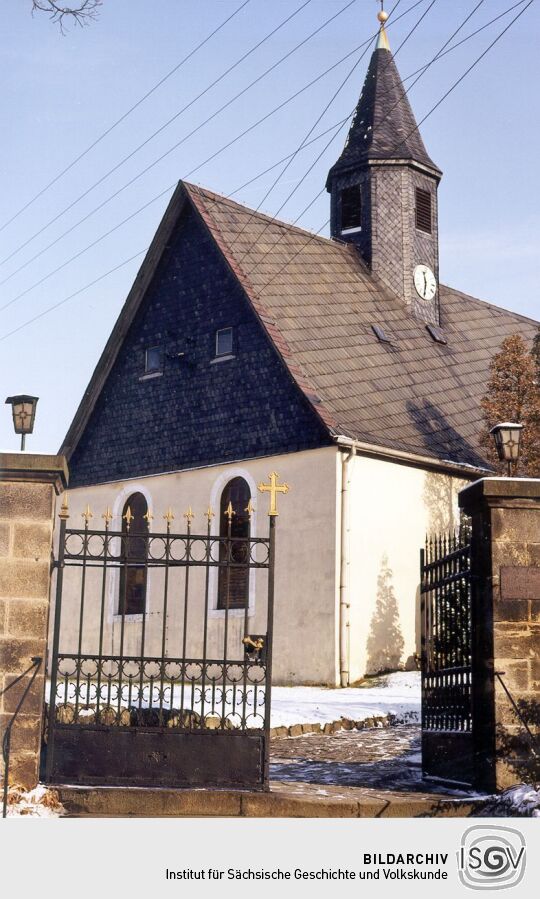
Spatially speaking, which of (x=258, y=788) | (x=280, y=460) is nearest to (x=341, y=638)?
(x=280, y=460)

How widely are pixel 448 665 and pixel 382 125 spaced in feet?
64.8

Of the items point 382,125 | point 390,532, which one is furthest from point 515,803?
point 382,125

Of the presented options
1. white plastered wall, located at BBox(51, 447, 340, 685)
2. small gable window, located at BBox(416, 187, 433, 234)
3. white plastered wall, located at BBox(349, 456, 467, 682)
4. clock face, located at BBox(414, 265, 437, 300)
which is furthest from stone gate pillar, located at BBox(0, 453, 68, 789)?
small gable window, located at BBox(416, 187, 433, 234)

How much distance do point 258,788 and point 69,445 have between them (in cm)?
1665

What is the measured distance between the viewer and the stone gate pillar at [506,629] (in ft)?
29.5

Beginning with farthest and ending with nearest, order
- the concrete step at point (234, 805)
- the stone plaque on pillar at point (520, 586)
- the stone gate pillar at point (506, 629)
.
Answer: the stone plaque on pillar at point (520, 586) < the stone gate pillar at point (506, 629) < the concrete step at point (234, 805)

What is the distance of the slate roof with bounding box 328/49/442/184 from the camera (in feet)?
88.1

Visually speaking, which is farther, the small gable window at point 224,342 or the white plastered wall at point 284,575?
the small gable window at point 224,342

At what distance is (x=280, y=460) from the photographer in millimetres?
20766

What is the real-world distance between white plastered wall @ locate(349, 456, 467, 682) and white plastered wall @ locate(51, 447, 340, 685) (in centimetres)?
46

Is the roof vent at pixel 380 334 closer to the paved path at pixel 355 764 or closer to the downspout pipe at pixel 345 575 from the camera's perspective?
the downspout pipe at pixel 345 575

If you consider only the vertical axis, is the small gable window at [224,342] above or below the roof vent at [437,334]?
below

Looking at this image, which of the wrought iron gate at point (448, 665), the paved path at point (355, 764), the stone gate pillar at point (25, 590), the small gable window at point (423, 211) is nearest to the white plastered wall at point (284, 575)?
the paved path at point (355, 764)
